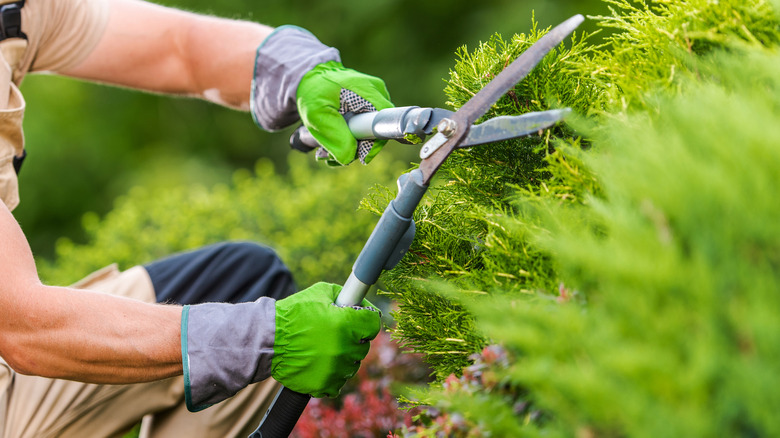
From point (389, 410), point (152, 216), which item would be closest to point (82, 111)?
point (152, 216)

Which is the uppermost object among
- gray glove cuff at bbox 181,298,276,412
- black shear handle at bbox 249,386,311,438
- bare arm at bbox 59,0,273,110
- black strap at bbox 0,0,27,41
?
black strap at bbox 0,0,27,41

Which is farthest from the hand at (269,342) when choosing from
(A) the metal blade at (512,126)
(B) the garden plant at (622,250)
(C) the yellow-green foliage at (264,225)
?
(C) the yellow-green foliage at (264,225)

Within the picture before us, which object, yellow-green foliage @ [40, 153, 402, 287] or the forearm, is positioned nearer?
the forearm

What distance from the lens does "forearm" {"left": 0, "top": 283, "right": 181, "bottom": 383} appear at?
107cm

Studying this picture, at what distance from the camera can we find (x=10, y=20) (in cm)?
139

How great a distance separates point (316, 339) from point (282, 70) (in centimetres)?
72

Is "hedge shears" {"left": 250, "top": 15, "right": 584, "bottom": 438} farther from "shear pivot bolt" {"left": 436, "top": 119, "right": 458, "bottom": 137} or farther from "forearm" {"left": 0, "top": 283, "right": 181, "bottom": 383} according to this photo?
"forearm" {"left": 0, "top": 283, "right": 181, "bottom": 383}

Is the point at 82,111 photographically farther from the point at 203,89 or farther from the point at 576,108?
the point at 576,108

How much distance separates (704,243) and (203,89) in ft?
5.21

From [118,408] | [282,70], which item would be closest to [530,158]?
[282,70]

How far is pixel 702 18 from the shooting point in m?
0.87

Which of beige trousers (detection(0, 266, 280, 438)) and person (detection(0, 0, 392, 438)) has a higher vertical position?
person (detection(0, 0, 392, 438))

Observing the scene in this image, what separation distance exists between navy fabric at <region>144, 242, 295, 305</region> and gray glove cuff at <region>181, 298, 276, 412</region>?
1.60 feet

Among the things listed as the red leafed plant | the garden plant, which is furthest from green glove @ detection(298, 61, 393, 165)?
the red leafed plant
